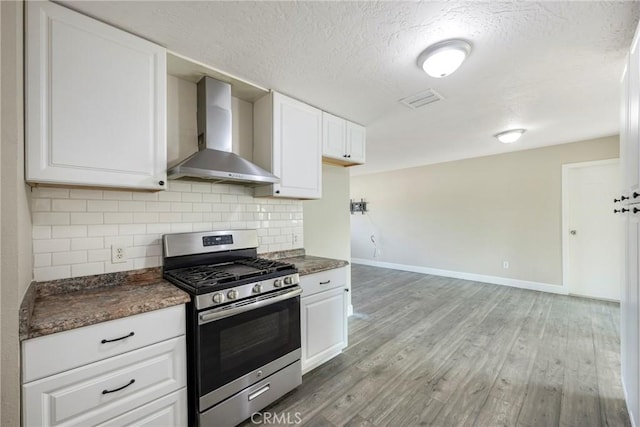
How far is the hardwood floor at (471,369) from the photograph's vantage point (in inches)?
69.4

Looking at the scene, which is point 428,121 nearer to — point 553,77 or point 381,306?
point 553,77

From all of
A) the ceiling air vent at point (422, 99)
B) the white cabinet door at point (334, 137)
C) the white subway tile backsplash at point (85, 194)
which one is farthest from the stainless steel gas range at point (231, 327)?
the ceiling air vent at point (422, 99)

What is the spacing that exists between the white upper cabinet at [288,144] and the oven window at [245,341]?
982 mm

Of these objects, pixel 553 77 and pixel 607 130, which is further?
pixel 607 130

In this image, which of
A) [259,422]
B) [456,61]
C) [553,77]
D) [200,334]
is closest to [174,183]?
[200,334]

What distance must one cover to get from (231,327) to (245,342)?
163 millimetres

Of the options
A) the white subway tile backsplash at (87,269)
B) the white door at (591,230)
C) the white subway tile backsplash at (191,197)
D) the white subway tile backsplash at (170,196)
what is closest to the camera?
the white subway tile backsplash at (87,269)

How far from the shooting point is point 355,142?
9.91ft

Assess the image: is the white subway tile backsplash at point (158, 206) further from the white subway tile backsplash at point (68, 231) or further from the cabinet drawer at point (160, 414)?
the cabinet drawer at point (160, 414)

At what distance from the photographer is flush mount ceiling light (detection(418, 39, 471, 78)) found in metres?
1.63

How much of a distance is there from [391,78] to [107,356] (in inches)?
97.5

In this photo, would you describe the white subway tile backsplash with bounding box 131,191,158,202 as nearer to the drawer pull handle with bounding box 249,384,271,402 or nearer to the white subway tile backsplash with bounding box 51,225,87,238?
the white subway tile backsplash with bounding box 51,225,87,238

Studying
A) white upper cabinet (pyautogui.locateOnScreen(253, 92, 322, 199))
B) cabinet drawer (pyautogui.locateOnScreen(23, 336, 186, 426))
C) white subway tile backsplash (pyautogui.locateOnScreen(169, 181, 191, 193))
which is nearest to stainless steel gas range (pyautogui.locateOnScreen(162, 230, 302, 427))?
cabinet drawer (pyautogui.locateOnScreen(23, 336, 186, 426))

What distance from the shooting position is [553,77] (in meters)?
2.07
